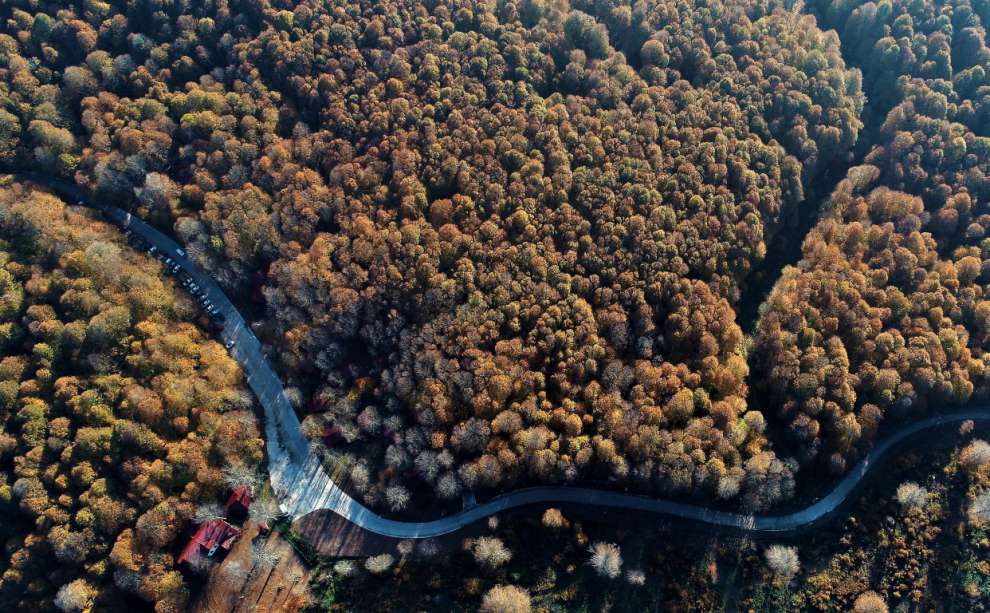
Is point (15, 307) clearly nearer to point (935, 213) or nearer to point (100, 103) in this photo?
point (100, 103)

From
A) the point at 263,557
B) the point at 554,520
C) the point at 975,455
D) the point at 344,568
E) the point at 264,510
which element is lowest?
the point at 263,557

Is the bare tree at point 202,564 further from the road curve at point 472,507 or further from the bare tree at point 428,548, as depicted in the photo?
the bare tree at point 428,548

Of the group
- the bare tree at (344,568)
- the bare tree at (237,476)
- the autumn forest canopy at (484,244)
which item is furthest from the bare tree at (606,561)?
the bare tree at (237,476)

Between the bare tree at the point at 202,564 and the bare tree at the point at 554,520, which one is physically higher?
the bare tree at the point at 554,520

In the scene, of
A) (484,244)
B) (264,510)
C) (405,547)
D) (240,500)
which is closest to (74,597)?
(240,500)

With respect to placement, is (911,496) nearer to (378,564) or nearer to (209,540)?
(378,564)
